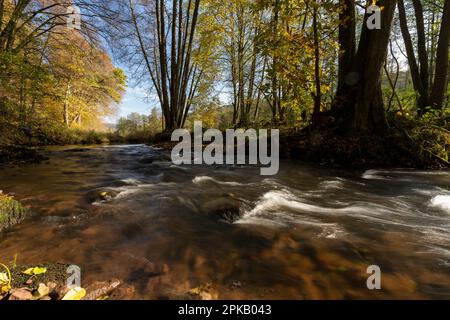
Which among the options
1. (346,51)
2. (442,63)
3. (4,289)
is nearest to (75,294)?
(4,289)

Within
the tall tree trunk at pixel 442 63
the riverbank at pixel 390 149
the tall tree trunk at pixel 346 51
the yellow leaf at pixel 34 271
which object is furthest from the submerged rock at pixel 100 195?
the tall tree trunk at pixel 442 63

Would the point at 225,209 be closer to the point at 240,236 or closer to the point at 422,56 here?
the point at 240,236

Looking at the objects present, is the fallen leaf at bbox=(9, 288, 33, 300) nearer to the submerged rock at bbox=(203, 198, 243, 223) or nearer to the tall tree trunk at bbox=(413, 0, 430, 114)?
the submerged rock at bbox=(203, 198, 243, 223)

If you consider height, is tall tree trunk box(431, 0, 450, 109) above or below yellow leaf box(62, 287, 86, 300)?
above

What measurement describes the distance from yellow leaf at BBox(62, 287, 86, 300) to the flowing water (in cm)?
18

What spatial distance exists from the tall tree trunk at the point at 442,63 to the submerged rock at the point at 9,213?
33.5ft

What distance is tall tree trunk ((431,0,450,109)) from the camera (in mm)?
7906

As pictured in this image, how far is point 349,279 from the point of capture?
1920mm

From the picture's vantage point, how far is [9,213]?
2596 mm

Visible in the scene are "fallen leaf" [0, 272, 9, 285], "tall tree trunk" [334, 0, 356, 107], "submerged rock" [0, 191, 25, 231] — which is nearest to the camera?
"fallen leaf" [0, 272, 9, 285]

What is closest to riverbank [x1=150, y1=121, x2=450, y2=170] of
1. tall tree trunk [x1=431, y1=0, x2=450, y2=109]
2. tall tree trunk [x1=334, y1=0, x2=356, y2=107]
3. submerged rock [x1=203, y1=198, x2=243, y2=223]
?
tall tree trunk [x1=334, y1=0, x2=356, y2=107]

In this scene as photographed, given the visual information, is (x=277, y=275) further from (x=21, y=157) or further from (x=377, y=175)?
(x=21, y=157)

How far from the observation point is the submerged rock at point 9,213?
2512mm
